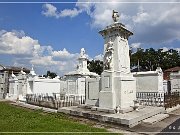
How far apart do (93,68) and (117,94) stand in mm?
54305

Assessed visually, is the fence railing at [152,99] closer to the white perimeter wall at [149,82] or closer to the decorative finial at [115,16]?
the white perimeter wall at [149,82]

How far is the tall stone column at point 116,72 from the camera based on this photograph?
12.4 metres

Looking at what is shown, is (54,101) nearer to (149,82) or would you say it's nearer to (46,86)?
(149,82)

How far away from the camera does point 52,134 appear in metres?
8.02

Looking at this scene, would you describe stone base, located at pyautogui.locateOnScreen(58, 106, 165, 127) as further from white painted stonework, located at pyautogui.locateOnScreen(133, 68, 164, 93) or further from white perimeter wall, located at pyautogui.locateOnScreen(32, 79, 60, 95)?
white perimeter wall, located at pyautogui.locateOnScreen(32, 79, 60, 95)

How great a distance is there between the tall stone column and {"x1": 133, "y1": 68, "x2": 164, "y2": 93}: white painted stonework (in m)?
8.44

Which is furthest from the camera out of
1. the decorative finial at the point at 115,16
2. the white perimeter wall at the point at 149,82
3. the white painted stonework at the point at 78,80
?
the white painted stonework at the point at 78,80

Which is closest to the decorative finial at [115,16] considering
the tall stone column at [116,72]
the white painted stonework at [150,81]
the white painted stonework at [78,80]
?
the tall stone column at [116,72]

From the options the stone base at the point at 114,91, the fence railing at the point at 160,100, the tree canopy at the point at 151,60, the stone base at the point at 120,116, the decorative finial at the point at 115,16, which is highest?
the tree canopy at the point at 151,60

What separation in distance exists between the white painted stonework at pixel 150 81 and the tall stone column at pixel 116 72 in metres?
8.44

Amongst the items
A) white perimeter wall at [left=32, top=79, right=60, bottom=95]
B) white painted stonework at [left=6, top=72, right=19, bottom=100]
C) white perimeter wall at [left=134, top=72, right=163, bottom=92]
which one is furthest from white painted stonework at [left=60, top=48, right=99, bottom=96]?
white painted stonework at [left=6, top=72, right=19, bottom=100]

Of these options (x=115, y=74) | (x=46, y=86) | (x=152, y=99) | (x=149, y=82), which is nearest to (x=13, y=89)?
(x=46, y=86)

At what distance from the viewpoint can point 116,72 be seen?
498 inches

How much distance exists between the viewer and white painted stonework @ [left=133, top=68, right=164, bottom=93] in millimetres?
21270
